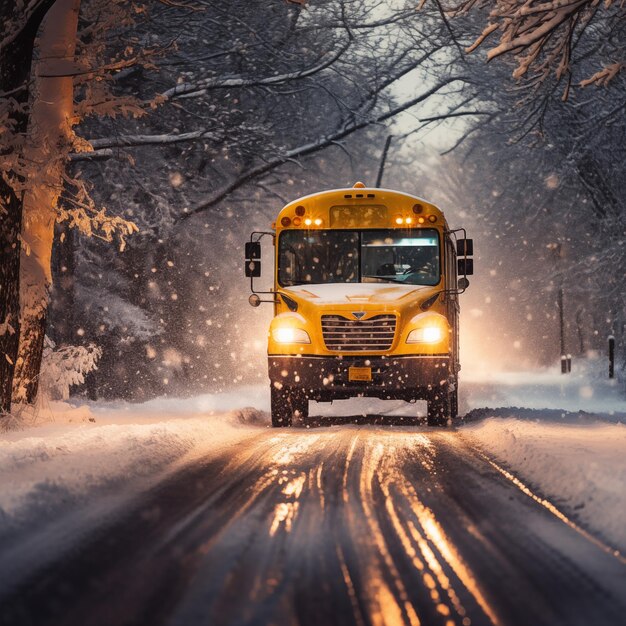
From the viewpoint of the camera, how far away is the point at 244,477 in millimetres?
7949

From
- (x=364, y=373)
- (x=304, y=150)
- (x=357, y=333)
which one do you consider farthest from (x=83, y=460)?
(x=304, y=150)

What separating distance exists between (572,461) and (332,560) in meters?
3.79

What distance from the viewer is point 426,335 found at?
42.8ft

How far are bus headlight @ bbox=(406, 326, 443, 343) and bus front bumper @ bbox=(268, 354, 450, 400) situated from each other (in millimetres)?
221

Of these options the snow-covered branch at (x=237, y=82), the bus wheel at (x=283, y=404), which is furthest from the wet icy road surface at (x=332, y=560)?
the snow-covered branch at (x=237, y=82)

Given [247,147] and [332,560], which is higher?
[247,147]

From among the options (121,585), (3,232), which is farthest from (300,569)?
(3,232)

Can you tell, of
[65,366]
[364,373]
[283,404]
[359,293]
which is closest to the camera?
[364,373]

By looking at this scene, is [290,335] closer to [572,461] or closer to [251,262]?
[251,262]

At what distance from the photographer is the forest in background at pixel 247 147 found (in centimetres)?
1909

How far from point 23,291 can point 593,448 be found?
7875mm

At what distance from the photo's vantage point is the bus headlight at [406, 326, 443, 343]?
42.7ft

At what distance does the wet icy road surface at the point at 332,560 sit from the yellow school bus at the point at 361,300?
498cm

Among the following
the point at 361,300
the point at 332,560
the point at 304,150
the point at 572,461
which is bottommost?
the point at 332,560
